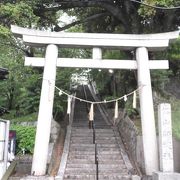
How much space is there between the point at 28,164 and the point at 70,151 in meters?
2.09

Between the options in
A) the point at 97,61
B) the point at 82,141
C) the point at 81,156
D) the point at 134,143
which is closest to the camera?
the point at 97,61

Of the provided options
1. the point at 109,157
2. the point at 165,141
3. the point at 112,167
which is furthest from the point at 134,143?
the point at 165,141

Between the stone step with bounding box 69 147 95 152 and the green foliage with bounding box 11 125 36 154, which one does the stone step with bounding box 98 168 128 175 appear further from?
the green foliage with bounding box 11 125 36 154

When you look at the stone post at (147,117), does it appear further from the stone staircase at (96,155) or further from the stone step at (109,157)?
the stone step at (109,157)

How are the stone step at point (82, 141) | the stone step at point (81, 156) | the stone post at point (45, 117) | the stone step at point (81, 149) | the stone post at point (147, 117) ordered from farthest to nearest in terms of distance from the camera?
the stone step at point (82, 141) → the stone step at point (81, 149) → the stone step at point (81, 156) → the stone post at point (147, 117) → the stone post at point (45, 117)

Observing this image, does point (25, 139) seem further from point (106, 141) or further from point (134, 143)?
point (134, 143)

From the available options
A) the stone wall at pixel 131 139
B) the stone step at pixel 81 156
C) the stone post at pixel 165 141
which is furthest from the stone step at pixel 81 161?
the stone post at pixel 165 141

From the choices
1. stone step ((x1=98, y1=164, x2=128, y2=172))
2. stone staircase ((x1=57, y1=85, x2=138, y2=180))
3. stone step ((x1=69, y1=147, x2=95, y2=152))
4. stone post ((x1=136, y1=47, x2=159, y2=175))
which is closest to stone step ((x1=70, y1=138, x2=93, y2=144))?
stone staircase ((x1=57, y1=85, x2=138, y2=180))

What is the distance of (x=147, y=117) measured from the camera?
12.0 metres

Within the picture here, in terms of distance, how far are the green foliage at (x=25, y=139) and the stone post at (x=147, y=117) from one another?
4956 mm

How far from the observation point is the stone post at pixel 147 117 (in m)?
11.5

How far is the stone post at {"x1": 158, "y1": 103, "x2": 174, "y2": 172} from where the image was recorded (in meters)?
10.5

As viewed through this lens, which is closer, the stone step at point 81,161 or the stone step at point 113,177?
the stone step at point 113,177

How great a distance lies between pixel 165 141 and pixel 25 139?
20.2 feet
